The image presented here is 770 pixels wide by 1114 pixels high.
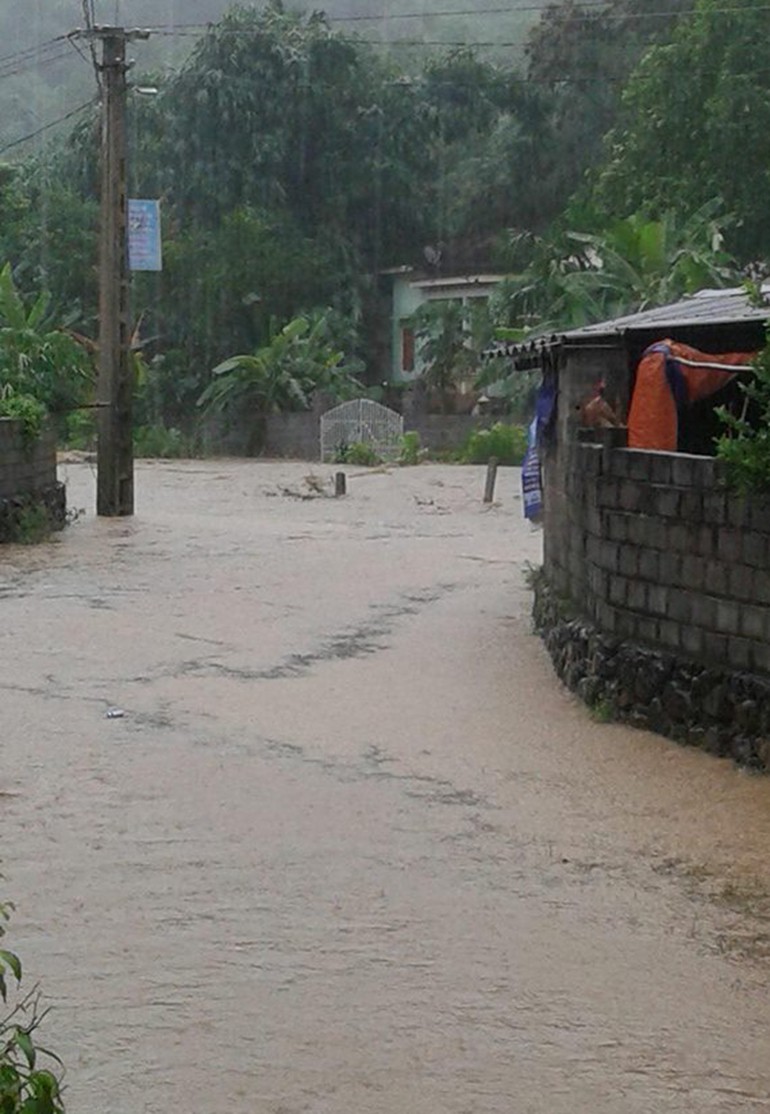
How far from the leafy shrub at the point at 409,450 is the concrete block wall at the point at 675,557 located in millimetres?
21521

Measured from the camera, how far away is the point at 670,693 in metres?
9.41

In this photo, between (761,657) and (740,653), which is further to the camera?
(740,653)

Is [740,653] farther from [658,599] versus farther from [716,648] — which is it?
[658,599]

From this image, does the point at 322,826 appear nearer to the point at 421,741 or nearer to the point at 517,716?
the point at 421,741

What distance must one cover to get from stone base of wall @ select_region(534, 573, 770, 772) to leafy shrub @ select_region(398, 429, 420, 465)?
21.6 metres

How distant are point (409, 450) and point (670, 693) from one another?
23410 millimetres

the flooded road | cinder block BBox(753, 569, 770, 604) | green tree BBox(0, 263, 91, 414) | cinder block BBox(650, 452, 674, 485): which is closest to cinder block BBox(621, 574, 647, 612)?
cinder block BBox(650, 452, 674, 485)

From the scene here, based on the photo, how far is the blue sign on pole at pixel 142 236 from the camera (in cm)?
2191

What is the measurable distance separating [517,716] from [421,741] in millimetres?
766

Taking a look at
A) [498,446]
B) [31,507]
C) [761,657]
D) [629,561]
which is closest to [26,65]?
[498,446]

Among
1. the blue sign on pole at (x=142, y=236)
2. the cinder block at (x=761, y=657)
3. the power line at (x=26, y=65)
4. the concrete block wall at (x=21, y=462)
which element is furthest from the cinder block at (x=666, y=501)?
the power line at (x=26, y=65)

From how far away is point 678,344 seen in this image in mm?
11109

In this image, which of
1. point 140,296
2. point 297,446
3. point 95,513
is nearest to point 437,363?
point 297,446

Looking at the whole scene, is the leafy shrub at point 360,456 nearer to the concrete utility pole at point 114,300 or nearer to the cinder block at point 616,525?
the concrete utility pole at point 114,300
